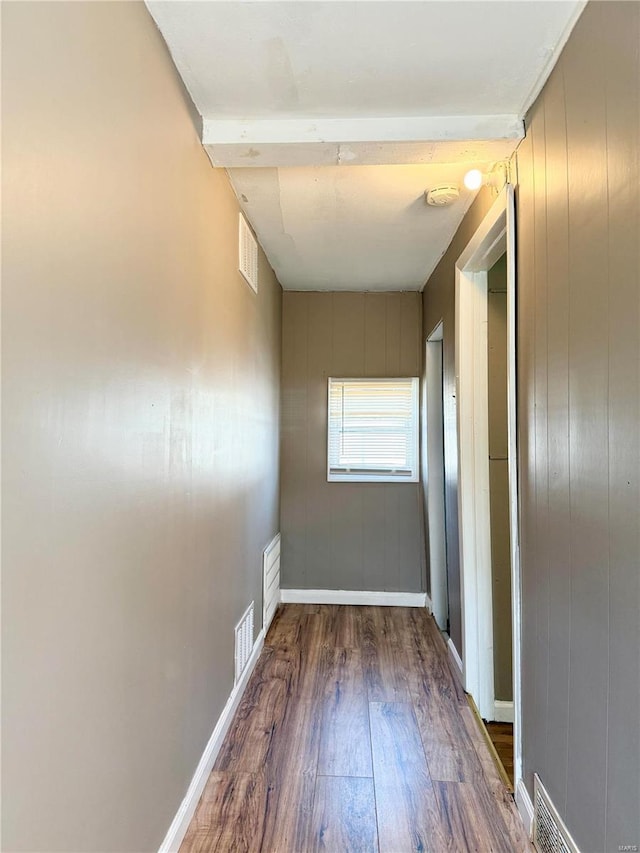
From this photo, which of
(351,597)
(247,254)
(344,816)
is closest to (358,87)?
(247,254)

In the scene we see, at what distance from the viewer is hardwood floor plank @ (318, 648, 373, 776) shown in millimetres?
1819

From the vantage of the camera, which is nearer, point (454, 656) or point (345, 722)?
point (345, 722)

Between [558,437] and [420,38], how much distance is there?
117 cm

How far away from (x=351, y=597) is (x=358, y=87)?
3.28m

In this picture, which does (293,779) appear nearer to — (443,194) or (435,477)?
(435,477)

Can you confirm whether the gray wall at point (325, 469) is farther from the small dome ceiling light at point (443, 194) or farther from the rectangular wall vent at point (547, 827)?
the rectangular wall vent at point (547, 827)

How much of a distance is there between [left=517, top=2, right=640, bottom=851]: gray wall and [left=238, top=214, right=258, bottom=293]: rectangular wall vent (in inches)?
50.6

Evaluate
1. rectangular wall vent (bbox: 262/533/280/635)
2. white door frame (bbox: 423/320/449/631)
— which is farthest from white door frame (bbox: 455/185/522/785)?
rectangular wall vent (bbox: 262/533/280/635)

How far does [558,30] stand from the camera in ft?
3.93

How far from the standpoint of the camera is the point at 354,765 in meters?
1.82

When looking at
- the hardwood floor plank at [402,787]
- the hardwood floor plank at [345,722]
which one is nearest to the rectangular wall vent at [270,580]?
the hardwood floor plank at [345,722]

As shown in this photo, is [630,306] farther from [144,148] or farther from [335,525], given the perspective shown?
[335,525]

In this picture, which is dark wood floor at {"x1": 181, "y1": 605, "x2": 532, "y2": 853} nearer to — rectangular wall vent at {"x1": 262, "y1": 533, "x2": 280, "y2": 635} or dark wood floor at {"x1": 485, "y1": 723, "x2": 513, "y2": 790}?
dark wood floor at {"x1": 485, "y1": 723, "x2": 513, "y2": 790}

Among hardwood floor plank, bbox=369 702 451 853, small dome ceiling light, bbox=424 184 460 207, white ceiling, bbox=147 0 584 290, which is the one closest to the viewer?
white ceiling, bbox=147 0 584 290
